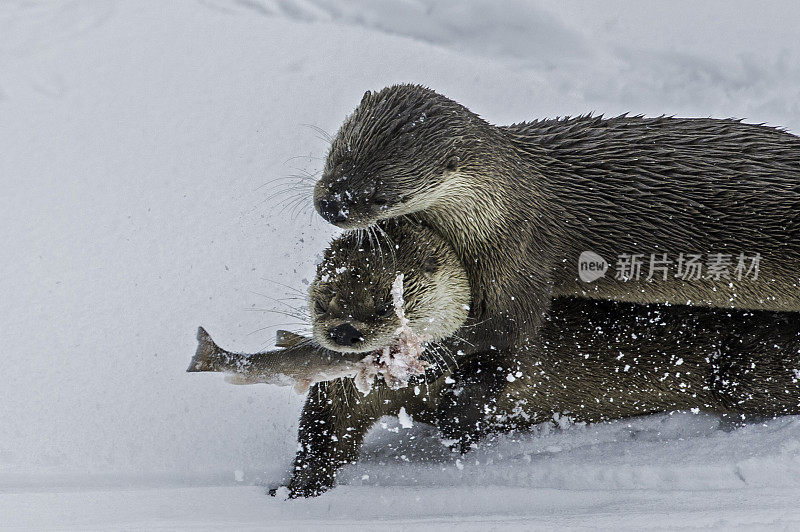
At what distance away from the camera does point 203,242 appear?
3.72m

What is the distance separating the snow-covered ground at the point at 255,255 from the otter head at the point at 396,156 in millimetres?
624

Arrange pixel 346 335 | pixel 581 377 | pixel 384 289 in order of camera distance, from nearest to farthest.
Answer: pixel 346 335, pixel 384 289, pixel 581 377

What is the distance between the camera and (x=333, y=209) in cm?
232

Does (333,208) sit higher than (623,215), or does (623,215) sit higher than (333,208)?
(623,215)

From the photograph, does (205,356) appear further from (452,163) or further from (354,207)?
(452,163)

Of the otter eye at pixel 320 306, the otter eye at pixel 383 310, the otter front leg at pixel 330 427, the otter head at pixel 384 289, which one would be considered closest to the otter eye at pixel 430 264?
the otter head at pixel 384 289

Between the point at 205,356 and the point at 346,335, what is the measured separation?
388 mm

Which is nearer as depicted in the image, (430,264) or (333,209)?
(333,209)

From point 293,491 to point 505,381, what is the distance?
0.79 m

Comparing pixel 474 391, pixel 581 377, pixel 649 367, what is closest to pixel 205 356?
pixel 474 391

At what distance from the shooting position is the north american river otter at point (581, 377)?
2756mm

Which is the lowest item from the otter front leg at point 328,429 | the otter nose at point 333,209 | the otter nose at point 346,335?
A: the otter front leg at point 328,429

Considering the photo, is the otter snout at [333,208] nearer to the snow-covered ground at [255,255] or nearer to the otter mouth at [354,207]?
the otter mouth at [354,207]

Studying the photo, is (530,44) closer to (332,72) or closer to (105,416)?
(332,72)
